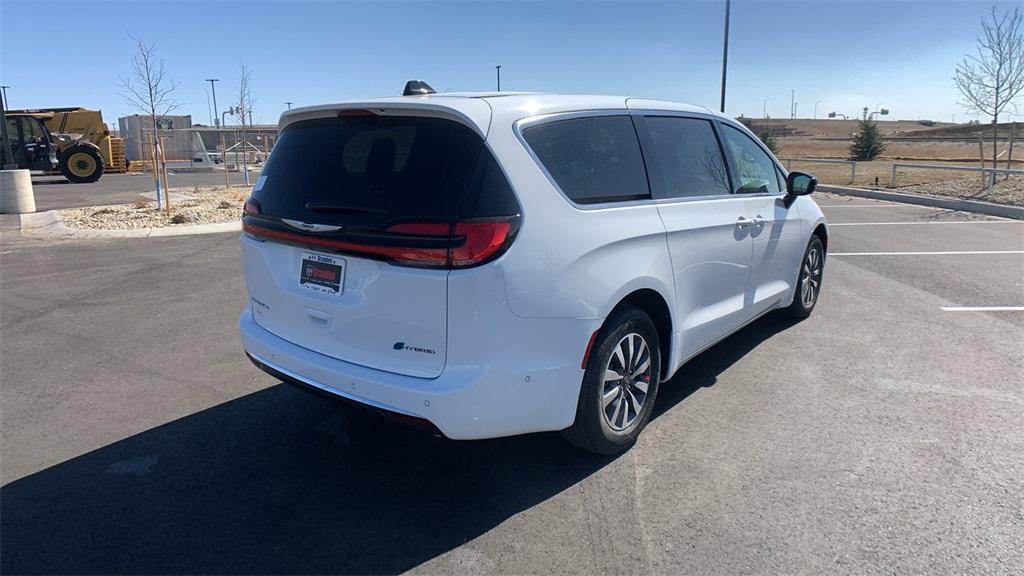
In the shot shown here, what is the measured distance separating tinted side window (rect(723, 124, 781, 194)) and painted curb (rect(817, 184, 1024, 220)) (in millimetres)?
12072

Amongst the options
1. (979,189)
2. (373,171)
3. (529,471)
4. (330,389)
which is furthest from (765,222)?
(979,189)

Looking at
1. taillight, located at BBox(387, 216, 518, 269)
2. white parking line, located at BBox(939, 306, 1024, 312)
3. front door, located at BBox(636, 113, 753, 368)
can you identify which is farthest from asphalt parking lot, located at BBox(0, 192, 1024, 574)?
taillight, located at BBox(387, 216, 518, 269)

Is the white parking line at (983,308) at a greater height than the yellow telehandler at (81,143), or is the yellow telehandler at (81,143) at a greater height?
the yellow telehandler at (81,143)

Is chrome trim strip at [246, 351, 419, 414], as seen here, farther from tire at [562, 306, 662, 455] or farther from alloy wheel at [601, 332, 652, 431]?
alloy wheel at [601, 332, 652, 431]

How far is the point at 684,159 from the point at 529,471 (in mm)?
2128

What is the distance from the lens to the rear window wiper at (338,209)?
309cm

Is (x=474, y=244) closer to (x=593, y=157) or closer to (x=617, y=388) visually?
(x=593, y=157)

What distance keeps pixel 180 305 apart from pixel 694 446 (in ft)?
17.5

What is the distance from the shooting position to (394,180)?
10.2 feet

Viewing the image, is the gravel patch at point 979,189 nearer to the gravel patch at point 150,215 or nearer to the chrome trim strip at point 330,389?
the gravel patch at point 150,215

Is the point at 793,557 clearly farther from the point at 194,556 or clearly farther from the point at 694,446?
the point at 194,556

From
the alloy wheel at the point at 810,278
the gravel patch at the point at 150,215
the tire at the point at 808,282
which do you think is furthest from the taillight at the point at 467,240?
the gravel patch at the point at 150,215

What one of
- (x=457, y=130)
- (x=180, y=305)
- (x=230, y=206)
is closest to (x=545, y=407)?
(x=457, y=130)

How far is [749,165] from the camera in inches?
203
